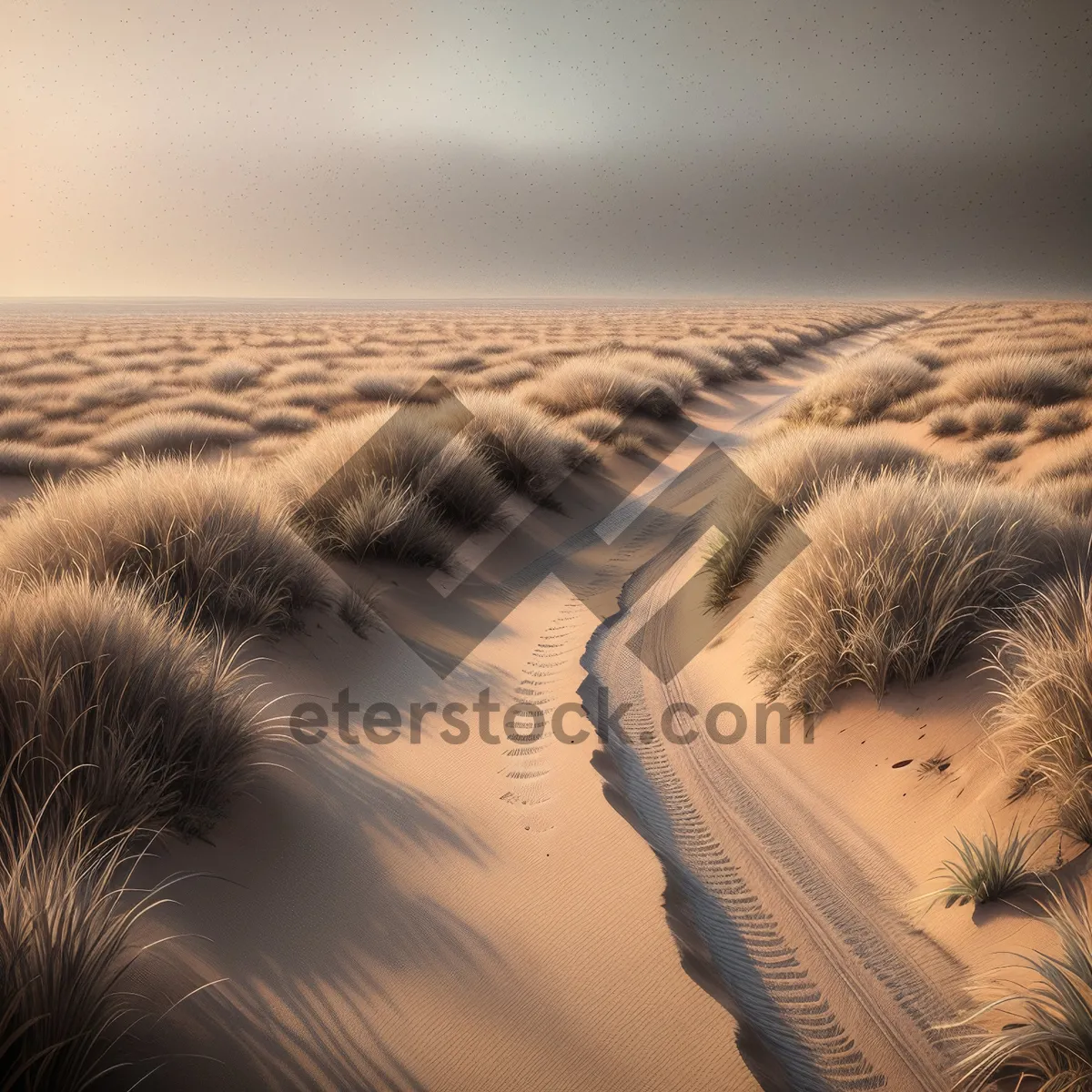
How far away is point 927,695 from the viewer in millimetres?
4219

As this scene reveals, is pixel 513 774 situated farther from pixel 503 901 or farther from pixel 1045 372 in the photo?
pixel 1045 372

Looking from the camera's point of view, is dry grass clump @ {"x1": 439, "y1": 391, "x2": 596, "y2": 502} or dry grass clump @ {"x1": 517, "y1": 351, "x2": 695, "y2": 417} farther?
dry grass clump @ {"x1": 517, "y1": 351, "x2": 695, "y2": 417}

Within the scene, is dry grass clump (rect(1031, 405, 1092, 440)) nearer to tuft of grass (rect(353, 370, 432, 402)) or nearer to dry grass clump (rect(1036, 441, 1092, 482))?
dry grass clump (rect(1036, 441, 1092, 482))

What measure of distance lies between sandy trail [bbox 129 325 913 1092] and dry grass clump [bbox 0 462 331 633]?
0.45 meters

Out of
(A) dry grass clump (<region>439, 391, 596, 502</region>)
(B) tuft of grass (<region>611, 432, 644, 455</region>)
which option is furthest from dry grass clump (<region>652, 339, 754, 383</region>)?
(A) dry grass clump (<region>439, 391, 596, 502</region>)

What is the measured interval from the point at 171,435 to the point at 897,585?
1229cm

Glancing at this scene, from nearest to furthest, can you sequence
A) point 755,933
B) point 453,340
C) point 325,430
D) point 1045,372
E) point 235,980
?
point 235,980 → point 755,933 → point 325,430 → point 1045,372 → point 453,340

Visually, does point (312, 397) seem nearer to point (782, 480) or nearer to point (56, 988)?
point (782, 480)

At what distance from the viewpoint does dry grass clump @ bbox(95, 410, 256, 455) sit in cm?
1245

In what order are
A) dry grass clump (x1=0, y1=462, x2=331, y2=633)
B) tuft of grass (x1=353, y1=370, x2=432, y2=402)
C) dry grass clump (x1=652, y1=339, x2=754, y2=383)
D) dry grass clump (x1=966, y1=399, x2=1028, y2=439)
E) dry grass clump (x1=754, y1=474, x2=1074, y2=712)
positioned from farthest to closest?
dry grass clump (x1=652, y1=339, x2=754, y2=383) < tuft of grass (x1=353, y1=370, x2=432, y2=402) < dry grass clump (x1=966, y1=399, x2=1028, y2=439) < dry grass clump (x1=0, y1=462, x2=331, y2=633) < dry grass clump (x1=754, y1=474, x2=1074, y2=712)

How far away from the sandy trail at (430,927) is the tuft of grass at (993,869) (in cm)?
111

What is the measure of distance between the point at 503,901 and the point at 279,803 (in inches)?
45.8

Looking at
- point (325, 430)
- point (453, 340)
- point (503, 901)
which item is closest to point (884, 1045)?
point (503, 901)

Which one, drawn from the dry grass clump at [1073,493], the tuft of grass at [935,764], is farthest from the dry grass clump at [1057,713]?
the dry grass clump at [1073,493]
